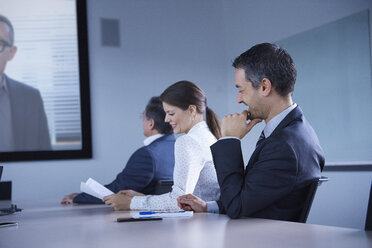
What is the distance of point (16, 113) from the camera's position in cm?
433

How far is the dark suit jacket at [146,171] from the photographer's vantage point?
2.67 m

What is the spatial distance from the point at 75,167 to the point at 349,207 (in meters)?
2.63

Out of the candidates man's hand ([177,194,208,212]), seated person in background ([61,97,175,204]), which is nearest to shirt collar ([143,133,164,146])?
seated person in background ([61,97,175,204])

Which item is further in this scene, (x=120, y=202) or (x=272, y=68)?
(x=120, y=202)

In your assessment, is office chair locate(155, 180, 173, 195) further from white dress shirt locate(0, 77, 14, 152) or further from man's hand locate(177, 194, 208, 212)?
white dress shirt locate(0, 77, 14, 152)

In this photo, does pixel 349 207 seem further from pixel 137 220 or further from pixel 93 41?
pixel 93 41

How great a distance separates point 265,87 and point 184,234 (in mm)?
713

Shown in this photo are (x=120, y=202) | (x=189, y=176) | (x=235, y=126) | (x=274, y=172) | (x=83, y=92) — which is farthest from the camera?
(x=83, y=92)

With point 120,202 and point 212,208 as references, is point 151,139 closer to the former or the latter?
point 120,202

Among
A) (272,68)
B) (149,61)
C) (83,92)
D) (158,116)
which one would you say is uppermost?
(149,61)

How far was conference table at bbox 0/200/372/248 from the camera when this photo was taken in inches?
41.9

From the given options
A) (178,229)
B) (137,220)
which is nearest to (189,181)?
(137,220)

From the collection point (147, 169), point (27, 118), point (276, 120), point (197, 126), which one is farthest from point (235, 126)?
point (27, 118)

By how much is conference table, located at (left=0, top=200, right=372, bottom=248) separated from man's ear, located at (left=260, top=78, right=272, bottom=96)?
0.50 metres
